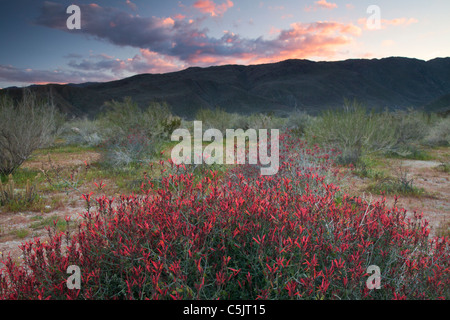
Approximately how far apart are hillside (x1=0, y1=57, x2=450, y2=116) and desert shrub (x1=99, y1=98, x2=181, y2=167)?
62554 mm

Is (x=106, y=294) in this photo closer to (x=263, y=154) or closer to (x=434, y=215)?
(x=263, y=154)

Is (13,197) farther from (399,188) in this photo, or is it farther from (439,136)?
(439,136)

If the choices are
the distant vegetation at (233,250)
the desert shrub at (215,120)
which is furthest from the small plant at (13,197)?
the desert shrub at (215,120)

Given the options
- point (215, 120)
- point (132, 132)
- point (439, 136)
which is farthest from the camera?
point (215, 120)

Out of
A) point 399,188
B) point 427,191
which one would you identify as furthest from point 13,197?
point 427,191

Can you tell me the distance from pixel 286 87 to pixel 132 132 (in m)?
110

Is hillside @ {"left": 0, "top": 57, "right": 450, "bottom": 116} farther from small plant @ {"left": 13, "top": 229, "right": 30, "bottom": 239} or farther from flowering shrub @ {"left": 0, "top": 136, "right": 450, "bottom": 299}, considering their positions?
flowering shrub @ {"left": 0, "top": 136, "right": 450, "bottom": 299}

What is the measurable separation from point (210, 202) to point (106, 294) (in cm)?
102

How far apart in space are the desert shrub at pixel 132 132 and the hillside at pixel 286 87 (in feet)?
205

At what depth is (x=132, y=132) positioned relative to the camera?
491 inches

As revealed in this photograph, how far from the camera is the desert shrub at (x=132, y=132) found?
1030 cm

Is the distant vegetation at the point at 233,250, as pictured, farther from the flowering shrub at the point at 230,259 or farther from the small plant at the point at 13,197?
the small plant at the point at 13,197

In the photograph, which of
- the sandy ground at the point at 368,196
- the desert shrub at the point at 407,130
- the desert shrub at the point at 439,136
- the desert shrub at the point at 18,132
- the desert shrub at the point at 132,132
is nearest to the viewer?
the sandy ground at the point at 368,196

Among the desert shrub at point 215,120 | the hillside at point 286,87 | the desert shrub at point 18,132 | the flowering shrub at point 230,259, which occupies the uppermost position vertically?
the hillside at point 286,87
